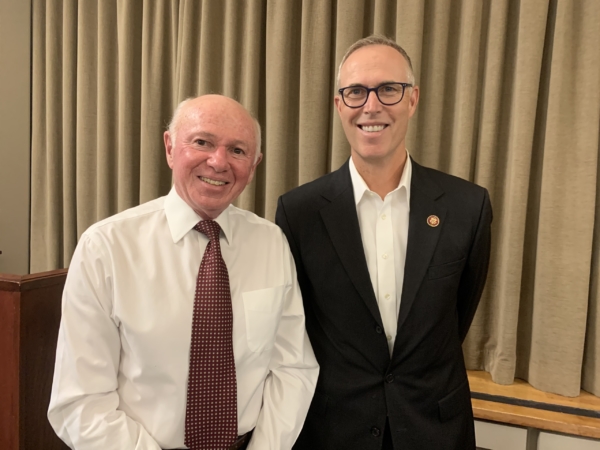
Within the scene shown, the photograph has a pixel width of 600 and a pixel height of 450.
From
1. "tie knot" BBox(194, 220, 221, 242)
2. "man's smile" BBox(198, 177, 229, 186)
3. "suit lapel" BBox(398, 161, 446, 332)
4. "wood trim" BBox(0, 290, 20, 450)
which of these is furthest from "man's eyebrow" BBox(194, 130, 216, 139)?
"wood trim" BBox(0, 290, 20, 450)

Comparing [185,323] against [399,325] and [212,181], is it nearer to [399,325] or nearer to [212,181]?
[212,181]

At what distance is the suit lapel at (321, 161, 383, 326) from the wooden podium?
0.90 m

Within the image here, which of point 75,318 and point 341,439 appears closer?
point 75,318

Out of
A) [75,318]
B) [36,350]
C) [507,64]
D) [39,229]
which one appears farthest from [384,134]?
[39,229]

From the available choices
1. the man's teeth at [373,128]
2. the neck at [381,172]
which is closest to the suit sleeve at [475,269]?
the neck at [381,172]

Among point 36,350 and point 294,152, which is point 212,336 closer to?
point 36,350

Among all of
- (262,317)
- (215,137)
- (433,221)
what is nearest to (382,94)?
(433,221)

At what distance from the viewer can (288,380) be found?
1207 millimetres

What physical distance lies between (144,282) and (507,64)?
157 cm

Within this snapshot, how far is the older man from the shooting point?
1002 mm

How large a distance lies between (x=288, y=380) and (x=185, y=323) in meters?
0.35

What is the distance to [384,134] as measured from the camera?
1222 mm

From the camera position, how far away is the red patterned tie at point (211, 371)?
106 centimetres

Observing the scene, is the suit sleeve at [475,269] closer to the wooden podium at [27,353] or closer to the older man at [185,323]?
the older man at [185,323]
